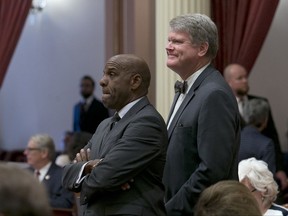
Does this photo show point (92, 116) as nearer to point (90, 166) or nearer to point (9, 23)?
point (9, 23)

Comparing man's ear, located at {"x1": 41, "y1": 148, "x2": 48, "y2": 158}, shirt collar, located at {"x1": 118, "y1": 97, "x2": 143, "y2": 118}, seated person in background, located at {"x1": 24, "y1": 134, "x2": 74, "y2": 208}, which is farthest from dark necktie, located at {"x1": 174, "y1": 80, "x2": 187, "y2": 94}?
man's ear, located at {"x1": 41, "y1": 148, "x2": 48, "y2": 158}

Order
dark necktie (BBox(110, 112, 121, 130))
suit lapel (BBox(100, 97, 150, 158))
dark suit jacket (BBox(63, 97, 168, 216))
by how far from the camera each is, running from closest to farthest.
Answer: dark suit jacket (BBox(63, 97, 168, 216))
suit lapel (BBox(100, 97, 150, 158))
dark necktie (BBox(110, 112, 121, 130))

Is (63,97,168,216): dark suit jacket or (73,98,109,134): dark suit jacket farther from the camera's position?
(73,98,109,134): dark suit jacket

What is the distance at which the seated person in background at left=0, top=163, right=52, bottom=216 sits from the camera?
206cm

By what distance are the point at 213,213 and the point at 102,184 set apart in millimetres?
910

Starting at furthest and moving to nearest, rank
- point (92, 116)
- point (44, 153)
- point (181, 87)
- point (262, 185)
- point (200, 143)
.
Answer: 1. point (92, 116)
2. point (44, 153)
3. point (262, 185)
4. point (181, 87)
5. point (200, 143)

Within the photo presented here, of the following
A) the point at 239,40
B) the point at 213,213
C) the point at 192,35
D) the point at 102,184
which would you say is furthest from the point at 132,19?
the point at 213,213

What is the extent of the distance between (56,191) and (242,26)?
1892 mm

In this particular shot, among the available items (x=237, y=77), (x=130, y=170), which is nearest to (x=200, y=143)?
(x=130, y=170)

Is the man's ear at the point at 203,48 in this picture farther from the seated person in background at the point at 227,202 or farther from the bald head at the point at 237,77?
the bald head at the point at 237,77

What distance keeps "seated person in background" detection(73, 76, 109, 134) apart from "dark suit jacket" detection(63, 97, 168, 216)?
248 inches

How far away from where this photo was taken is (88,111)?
33.4 feet

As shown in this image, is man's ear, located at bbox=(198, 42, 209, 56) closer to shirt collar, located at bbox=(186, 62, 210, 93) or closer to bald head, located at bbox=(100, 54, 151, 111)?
shirt collar, located at bbox=(186, 62, 210, 93)

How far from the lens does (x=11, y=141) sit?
12.3 m
